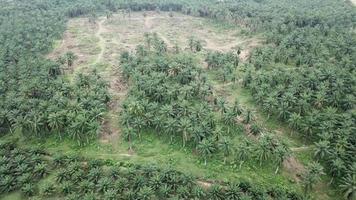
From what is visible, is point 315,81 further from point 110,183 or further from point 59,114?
point 59,114

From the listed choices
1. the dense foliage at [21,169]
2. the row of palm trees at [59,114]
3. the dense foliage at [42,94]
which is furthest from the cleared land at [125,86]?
the dense foliage at [21,169]

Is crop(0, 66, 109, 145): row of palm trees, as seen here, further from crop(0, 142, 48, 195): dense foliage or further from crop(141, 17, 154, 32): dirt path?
crop(141, 17, 154, 32): dirt path

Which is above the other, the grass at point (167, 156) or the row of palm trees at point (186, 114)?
the row of palm trees at point (186, 114)

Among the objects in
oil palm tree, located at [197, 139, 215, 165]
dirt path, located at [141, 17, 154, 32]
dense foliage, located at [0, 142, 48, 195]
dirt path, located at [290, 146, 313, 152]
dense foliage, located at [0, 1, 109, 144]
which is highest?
dirt path, located at [141, 17, 154, 32]

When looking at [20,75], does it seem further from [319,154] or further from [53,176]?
[319,154]

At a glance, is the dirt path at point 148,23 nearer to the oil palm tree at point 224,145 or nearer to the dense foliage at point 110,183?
the dense foliage at point 110,183

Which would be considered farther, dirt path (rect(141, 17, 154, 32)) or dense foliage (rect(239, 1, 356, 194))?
dirt path (rect(141, 17, 154, 32))

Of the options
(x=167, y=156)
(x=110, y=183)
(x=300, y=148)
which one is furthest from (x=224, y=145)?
(x=110, y=183)

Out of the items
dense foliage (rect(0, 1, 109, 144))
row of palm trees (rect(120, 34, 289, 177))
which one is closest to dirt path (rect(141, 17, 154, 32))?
dense foliage (rect(0, 1, 109, 144))

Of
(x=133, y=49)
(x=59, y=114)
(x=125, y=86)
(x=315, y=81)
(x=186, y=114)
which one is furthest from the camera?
(x=133, y=49)
